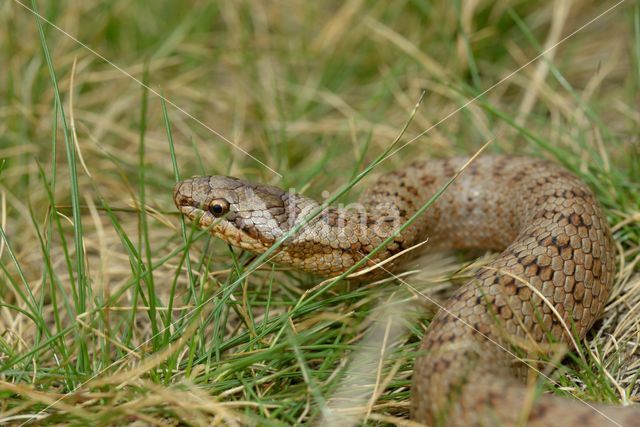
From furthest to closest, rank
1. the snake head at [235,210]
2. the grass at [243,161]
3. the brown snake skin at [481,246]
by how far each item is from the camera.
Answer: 1. the snake head at [235,210]
2. the grass at [243,161]
3. the brown snake skin at [481,246]

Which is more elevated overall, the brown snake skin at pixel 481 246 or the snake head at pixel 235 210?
the snake head at pixel 235 210

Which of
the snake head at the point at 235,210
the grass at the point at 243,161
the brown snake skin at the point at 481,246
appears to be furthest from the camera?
the snake head at the point at 235,210

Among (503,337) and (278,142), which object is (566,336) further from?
(278,142)

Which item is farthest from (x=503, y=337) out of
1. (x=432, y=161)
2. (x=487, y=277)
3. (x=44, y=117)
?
(x=44, y=117)

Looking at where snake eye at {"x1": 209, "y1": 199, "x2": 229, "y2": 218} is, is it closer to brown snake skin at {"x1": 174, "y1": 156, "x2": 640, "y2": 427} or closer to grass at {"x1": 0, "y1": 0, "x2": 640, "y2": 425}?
brown snake skin at {"x1": 174, "y1": 156, "x2": 640, "y2": 427}

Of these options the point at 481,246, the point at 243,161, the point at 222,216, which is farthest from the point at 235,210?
the point at 481,246

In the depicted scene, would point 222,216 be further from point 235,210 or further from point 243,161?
point 243,161

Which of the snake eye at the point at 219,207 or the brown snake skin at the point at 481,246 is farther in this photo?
the snake eye at the point at 219,207

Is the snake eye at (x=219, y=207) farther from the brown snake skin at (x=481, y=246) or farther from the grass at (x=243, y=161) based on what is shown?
the grass at (x=243, y=161)

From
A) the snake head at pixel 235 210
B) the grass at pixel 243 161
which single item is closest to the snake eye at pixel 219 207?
the snake head at pixel 235 210
